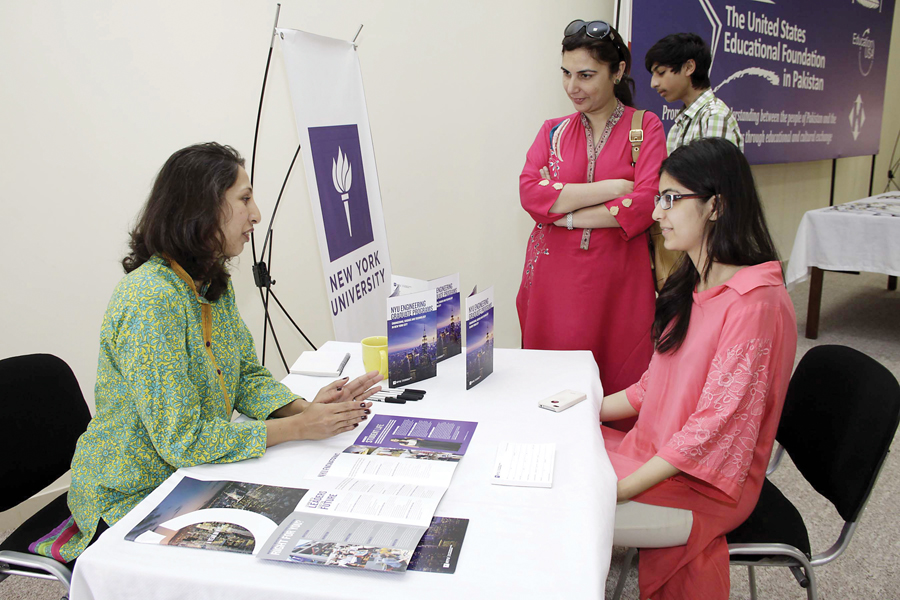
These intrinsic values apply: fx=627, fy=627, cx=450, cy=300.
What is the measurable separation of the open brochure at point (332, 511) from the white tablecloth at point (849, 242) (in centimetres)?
371

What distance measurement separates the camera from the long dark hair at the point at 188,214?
52.4 inches

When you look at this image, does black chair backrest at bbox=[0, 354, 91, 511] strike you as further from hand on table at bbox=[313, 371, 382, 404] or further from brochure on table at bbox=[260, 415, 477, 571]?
brochure on table at bbox=[260, 415, 477, 571]

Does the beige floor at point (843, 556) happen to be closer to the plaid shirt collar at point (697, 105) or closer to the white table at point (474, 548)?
the white table at point (474, 548)

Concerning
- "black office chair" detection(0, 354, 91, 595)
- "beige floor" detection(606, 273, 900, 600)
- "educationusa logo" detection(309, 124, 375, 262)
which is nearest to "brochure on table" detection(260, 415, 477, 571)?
"black office chair" detection(0, 354, 91, 595)

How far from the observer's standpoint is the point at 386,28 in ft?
9.55

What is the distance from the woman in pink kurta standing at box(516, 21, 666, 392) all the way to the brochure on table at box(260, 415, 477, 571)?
2.95 ft

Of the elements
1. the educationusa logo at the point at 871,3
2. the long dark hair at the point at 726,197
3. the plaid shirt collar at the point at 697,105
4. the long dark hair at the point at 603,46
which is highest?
the educationusa logo at the point at 871,3

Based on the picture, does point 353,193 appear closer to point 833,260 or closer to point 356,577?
point 356,577

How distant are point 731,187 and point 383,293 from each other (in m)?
1.74

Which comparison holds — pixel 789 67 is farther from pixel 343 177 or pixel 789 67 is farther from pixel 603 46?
pixel 343 177

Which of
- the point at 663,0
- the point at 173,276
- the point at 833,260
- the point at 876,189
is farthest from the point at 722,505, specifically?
the point at 876,189

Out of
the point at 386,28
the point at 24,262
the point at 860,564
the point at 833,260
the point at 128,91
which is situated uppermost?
the point at 386,28

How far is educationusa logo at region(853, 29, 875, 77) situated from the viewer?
237 inches

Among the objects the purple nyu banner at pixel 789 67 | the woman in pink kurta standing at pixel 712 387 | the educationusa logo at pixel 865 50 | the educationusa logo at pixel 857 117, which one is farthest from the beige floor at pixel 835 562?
the educationusa logo at pixel 865 50
